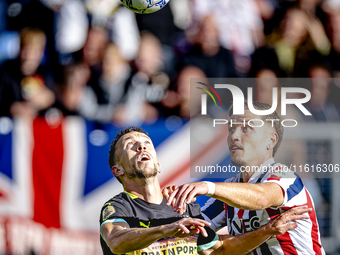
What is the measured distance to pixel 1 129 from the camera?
5312mm

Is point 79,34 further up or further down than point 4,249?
further up

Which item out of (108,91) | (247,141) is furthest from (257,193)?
(108,91)

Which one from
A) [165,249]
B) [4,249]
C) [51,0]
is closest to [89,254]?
[4,249]

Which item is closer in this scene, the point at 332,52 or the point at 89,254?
the point at 89,254

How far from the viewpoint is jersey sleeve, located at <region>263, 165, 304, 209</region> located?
13.3ft

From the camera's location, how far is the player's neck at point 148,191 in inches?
156

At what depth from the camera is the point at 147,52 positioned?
6.30 m

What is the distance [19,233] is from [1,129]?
1.41 m

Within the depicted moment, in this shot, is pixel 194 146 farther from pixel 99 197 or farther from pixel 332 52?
pixel 332 52

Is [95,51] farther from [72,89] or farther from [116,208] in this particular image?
[116,208]

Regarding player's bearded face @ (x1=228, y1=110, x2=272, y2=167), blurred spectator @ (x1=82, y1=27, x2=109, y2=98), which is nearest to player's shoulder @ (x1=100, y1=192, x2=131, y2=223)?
player's bearded face @ (x1=228, y1=110, x2=272, y2=167)

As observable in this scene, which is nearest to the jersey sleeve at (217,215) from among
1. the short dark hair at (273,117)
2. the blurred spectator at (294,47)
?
the short dark hair at (273,117)

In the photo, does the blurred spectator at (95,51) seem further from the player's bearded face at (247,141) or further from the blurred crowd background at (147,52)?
the player's bearded face at (247,141)

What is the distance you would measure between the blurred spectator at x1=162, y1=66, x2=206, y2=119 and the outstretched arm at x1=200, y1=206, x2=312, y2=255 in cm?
193
